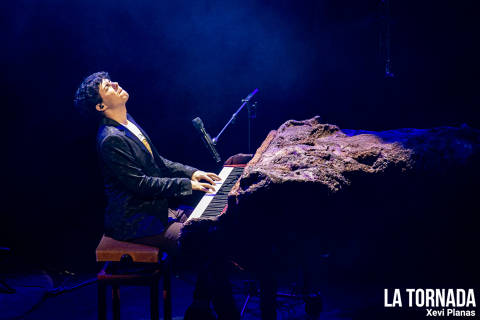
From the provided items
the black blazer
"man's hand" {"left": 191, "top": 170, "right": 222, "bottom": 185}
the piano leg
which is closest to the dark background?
"man's hand" {"left": 191, "top": 170, "right": 222, "bottom": 185}

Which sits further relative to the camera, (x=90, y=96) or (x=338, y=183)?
(x=90, y=96)

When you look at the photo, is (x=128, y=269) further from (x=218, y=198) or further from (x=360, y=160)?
(x=360, y=160)

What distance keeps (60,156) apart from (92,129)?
1.52 ft

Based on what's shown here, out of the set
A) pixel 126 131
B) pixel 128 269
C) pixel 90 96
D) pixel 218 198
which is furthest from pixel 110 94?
pixel 128 269

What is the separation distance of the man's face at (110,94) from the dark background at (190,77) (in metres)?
1.89

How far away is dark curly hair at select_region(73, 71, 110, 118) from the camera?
2.50 metres

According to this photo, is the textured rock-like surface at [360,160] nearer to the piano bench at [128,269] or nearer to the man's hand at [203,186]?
the man's hand at [203,186]

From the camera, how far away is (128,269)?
2.30 meters

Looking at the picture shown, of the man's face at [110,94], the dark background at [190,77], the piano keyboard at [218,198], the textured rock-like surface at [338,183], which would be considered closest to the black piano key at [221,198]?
the piano keyboard at [218,198]

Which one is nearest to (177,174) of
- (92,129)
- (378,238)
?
(92,129)

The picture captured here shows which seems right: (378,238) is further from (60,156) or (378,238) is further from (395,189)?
(60,156)

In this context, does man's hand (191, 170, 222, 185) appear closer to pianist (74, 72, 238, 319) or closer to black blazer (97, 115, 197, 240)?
pianist (74, 72, 238, 319)

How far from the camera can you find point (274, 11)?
14.5ft

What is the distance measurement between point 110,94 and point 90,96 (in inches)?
5.0
